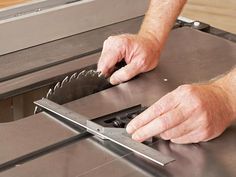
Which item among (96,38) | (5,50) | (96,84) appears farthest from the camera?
(96,38)

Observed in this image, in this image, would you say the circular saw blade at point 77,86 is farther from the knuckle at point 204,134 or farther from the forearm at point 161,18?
the knuckle at point 204,134

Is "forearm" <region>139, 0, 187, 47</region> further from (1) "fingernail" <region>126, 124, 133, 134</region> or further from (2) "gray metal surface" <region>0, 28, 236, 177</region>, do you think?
(1) "fingernail" <region>126, 124, 133, 134</region>

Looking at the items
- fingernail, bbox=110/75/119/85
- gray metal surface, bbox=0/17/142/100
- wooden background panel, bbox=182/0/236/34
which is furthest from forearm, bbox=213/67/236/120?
wooden background panel, bbox=182/0/236/34

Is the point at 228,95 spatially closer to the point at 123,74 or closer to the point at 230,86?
the point at 230,86

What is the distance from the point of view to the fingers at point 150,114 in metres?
1.03

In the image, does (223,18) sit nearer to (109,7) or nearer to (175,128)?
(109,7)

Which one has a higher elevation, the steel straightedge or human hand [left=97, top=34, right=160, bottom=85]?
human hand [left=97, top=34, right=160, bottom=85]

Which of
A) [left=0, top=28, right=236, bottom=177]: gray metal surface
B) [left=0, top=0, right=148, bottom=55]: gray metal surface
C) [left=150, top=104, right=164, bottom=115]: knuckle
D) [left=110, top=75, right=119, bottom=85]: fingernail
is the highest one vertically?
[left=0, top=0, right=148, bottom=55]: gray metal surface

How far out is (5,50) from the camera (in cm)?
139

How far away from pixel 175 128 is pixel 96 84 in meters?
0.28

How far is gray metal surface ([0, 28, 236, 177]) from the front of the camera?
0.96 m

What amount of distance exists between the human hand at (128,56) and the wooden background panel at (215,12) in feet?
2.23

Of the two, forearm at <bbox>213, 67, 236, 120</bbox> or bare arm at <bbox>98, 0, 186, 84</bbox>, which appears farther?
bare arm at <bbox>98, 0, 186, 84</bbox>

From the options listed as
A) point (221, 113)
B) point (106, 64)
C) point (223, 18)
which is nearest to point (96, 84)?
point (106, 64)
